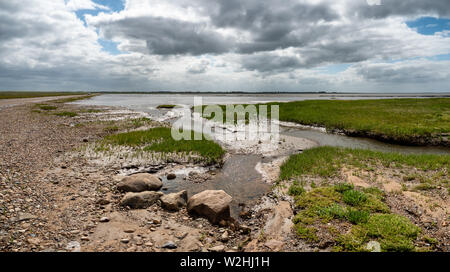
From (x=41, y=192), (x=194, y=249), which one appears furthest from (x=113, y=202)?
(x=194, y=249)

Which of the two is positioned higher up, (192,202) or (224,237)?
(192,202)

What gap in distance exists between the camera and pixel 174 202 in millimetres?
10133

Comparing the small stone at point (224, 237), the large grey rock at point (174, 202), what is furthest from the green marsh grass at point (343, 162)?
the small stone at point (224, 237)

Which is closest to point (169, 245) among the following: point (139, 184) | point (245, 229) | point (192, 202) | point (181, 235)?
point (181, 235)

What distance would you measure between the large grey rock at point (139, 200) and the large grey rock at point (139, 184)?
45.6 inches

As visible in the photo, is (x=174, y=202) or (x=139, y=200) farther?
(x=139, y=200)

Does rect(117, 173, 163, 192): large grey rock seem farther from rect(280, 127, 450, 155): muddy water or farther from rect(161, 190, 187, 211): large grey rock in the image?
rect(280, 127, 450, 155): muddy water

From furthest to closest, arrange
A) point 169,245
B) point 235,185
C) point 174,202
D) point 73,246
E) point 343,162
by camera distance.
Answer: point 343,162 → point 235,185 → point 174,202 → point 169,245 → point 73,246

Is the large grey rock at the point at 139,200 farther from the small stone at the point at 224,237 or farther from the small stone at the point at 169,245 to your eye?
the small stone at the point at 224,237

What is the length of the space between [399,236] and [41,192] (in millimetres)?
14569

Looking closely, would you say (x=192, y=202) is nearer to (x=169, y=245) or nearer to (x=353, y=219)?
(x=169, y=245)

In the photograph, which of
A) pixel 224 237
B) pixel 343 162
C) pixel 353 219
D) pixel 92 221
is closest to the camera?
pixel 224 237

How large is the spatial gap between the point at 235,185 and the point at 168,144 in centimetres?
981
